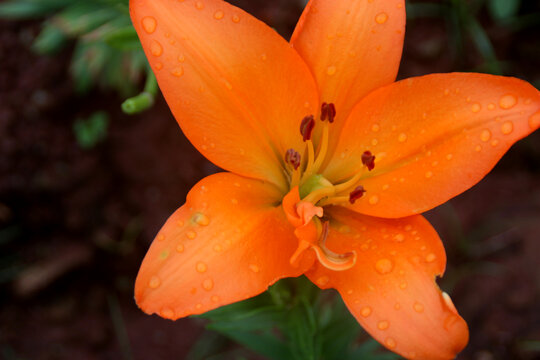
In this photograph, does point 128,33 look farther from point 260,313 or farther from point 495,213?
point 495,213

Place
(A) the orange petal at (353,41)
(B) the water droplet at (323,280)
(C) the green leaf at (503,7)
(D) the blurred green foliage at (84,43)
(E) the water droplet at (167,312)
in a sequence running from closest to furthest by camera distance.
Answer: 1. (E) the water droplet at (167,312)
2. (B) the water droplet at (323,280)
3. (A) the orange petal at (353,41)
4. (D) the blurred green foliage at (84,43)
5. (C) the green leaf at (503,7)

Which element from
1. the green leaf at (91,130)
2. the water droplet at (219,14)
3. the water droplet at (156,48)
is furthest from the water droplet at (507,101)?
the green leaf at (91,130)

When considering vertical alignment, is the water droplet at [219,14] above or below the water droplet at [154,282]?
above

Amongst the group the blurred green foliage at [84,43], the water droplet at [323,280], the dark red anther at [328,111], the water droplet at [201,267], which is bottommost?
the blurred green foliage at [84,43]

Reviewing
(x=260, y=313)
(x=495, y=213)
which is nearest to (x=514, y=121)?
(x=260, y=313)

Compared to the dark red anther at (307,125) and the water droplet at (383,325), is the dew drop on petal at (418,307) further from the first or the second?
the dark red anther at (307,125)

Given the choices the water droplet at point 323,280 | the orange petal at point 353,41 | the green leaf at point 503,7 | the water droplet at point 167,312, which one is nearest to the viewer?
the water droplet at point 167,312

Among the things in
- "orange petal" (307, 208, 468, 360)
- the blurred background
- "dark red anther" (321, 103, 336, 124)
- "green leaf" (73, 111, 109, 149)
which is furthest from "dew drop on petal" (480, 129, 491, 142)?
"green leaf" (73, 111, 109, 149)
